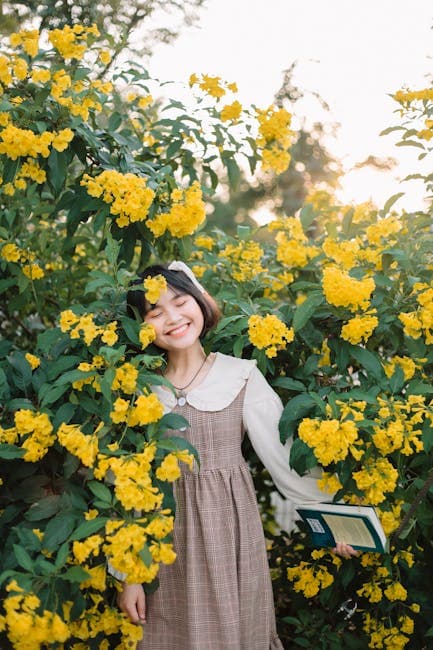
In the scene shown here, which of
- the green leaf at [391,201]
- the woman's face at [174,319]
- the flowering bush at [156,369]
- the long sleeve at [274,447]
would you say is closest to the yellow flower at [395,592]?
the flowering bush at [156,369]

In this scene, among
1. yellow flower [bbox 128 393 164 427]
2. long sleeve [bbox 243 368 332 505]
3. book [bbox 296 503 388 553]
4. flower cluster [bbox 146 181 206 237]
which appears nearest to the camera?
yellow flower [bbox 128 393 164 427]

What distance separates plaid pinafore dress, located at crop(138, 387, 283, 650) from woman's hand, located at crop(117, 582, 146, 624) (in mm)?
78

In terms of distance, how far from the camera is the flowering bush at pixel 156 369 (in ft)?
5.54

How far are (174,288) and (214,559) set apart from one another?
2.63 ft

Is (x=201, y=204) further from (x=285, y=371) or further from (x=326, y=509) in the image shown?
(x=326, y=509)

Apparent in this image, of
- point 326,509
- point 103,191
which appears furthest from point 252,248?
point 326,509

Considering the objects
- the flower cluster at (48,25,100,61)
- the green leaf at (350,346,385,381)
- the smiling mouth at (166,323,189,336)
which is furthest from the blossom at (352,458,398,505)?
the flower cluster at (48,25,100,61)

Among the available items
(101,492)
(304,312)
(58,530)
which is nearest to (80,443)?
(101,492)

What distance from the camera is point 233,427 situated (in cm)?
206

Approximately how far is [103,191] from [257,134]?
0.87 m

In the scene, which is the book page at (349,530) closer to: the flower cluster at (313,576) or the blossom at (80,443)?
the flower cluster at (313,576)

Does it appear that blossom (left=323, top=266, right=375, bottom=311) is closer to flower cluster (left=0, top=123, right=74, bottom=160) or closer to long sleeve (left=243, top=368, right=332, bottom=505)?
long sleeve (left=243, top=368, right=332, bottom=505)

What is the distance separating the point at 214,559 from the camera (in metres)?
1.97

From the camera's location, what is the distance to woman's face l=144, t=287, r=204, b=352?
2053 mm
